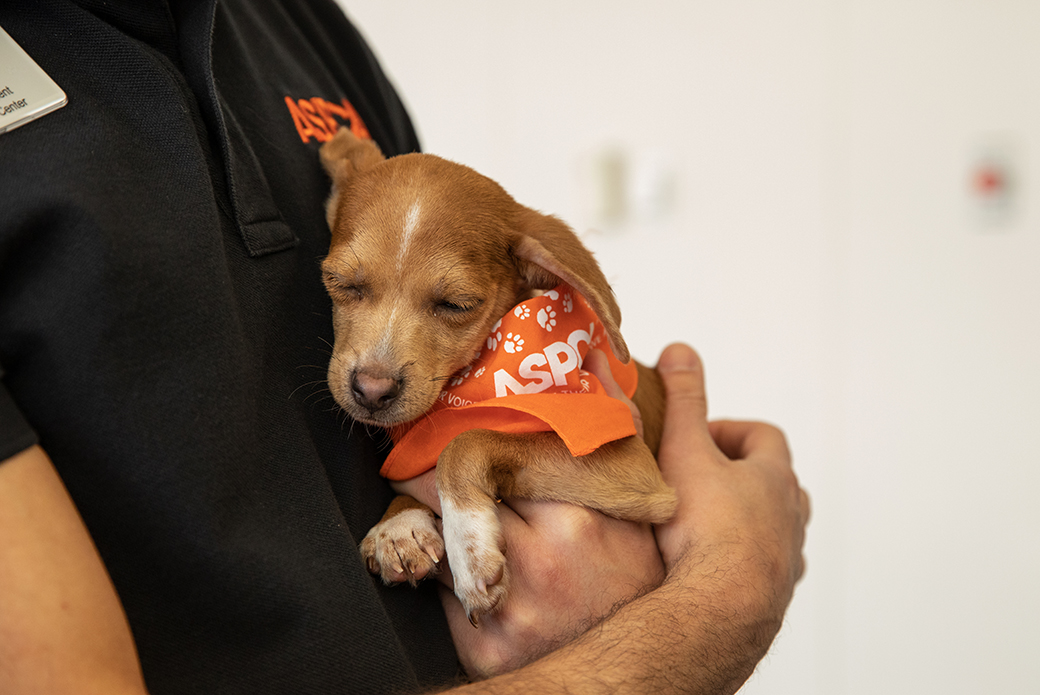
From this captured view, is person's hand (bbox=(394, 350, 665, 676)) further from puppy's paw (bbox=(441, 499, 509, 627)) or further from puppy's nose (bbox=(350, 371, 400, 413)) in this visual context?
puppy's nose (bbox=(350, 371, 400, 413))

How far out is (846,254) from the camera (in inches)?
138

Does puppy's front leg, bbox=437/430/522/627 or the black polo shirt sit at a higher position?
the black polo shirt

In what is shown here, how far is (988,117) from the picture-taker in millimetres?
3291

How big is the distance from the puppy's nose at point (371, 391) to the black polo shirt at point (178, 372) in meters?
0.11

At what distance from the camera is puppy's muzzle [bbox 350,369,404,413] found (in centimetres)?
132

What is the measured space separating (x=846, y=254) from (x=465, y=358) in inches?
104

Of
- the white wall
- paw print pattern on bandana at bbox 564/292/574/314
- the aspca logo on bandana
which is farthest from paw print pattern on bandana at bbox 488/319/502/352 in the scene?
the white wall

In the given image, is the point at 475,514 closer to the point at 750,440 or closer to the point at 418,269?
the point at 418,269

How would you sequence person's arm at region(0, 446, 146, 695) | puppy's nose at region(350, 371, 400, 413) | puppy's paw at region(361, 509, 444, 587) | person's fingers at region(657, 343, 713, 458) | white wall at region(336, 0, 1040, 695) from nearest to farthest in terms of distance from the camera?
1. person's arm at region(0, 446, 146, 695)
2. puppy's paw at region(361, 509, 444, 587)
3. puppy's nose at region(350, 371, 400, 413)
4. person's fingers at region(657, 343, 713, 458)
5. white wall at region(336, 0, 1040, 695)

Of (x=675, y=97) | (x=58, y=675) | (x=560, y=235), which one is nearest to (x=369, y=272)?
(x=560, y=235)

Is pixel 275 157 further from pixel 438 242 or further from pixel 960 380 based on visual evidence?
pixel 960 380

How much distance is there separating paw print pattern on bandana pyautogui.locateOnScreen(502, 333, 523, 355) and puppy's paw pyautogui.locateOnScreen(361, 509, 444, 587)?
350 millimetres

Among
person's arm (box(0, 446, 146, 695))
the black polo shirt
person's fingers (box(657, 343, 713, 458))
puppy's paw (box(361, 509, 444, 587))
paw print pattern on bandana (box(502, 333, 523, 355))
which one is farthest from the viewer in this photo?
person's fingers (box(657, 343, 713, 458))

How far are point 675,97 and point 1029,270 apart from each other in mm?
1763
